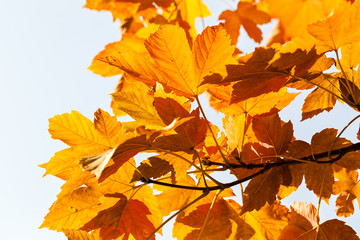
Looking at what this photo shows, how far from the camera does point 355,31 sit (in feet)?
1.73

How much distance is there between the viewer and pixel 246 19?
1084mm

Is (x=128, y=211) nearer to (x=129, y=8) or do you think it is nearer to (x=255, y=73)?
(x=255, y=73)

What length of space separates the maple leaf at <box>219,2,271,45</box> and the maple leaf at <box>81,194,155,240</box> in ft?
2.14

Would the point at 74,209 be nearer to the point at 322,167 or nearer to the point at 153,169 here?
the point at 153,169

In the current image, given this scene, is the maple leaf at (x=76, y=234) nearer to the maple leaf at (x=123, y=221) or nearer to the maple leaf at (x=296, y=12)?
the maple leaf at (x=123, y=221)

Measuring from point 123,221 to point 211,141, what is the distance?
0.86ft

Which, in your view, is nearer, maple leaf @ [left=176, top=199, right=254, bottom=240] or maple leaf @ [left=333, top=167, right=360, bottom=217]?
maple leaf @ [left=176, top=199, right=254, bottom=240]

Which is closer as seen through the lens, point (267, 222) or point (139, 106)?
point (139, 106)

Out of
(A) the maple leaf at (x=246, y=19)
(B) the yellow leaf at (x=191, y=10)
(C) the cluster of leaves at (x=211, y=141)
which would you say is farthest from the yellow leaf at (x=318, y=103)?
(B) the yellow leaf at (x=191, y=10)

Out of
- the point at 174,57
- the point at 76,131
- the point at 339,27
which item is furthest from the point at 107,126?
the point at 339,27

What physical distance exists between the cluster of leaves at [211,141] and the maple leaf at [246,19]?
0.38 meters

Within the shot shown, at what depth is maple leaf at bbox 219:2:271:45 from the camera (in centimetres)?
107

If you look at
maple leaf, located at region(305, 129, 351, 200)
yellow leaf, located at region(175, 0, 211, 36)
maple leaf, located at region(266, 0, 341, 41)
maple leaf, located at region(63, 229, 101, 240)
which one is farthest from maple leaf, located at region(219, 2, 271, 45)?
maple leaf, located at region(63, 229, 101, 240)

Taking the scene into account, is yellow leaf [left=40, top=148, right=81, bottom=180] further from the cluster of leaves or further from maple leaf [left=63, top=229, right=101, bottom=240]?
maple leaf [left=63, top=229, right=101, bottom=240]
